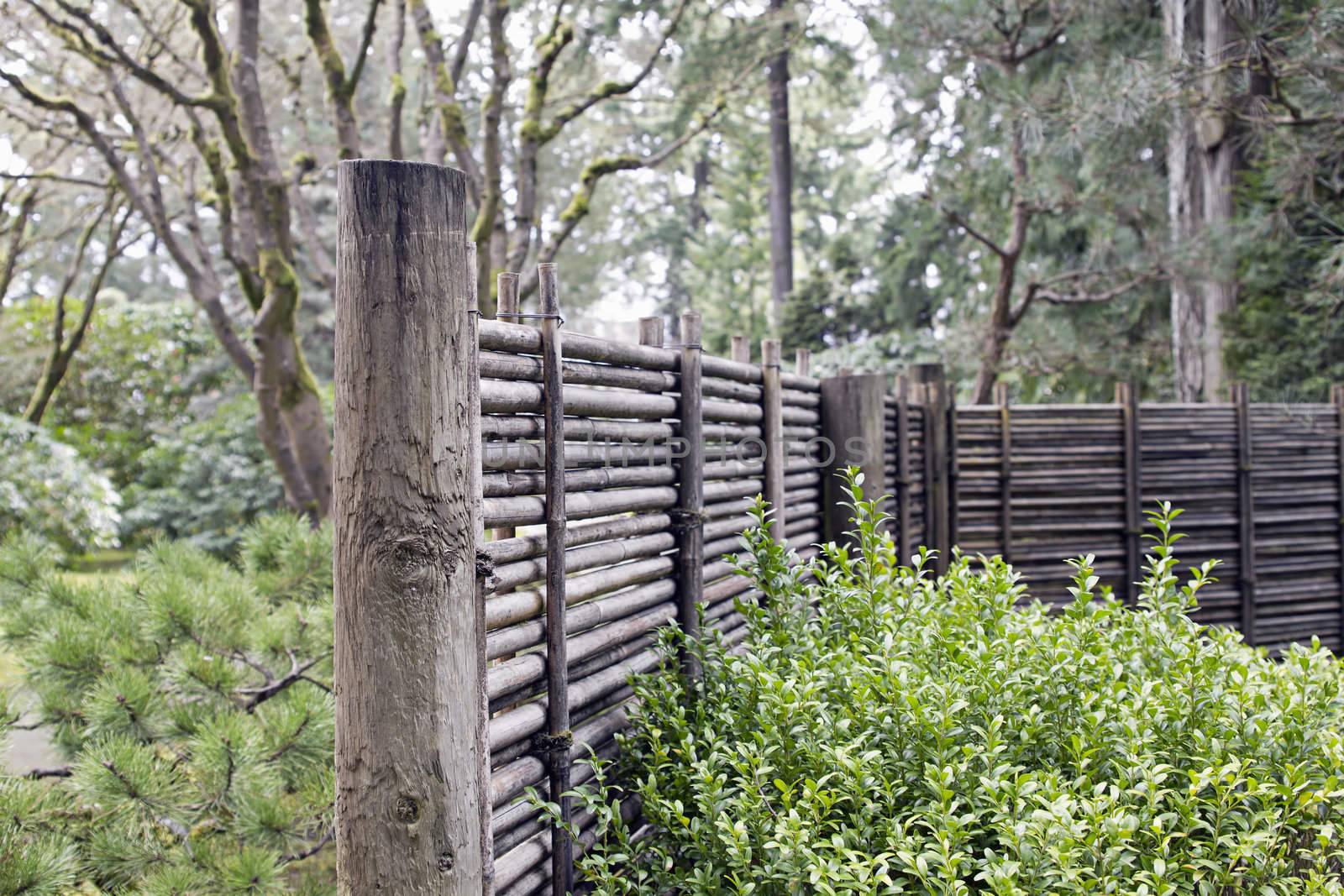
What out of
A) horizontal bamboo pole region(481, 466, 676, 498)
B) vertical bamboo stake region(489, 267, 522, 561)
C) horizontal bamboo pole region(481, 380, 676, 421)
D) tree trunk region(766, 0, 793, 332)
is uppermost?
tree trunk region(766, 0, 793, 332)

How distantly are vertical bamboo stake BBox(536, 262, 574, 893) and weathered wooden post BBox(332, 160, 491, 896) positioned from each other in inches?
17.9

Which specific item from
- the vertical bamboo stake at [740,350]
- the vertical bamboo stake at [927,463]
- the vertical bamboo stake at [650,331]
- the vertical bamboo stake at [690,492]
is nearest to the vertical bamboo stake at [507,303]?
the vertical bamboo stake at [650,331]

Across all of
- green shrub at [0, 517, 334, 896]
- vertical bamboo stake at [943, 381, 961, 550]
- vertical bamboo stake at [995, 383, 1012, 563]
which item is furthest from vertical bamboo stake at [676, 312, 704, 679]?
vertical bamboo stake at [995, 383, 1012, 563]

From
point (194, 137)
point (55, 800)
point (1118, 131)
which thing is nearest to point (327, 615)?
point (55, 800)

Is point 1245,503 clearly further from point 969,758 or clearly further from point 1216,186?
point 969,758

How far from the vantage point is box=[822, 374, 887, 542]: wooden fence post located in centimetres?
498

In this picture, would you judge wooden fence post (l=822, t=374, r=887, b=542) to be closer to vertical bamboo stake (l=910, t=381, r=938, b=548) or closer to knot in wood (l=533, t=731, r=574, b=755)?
vertical bamboo stake (l=910, t=381, r=938, b=548)

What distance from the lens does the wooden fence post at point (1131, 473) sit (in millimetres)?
6621

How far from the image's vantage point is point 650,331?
3.14 m

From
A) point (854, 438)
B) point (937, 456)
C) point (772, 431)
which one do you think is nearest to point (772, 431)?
point (772, 431)

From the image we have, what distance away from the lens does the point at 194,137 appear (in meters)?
6.32

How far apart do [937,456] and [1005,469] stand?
1.73ft

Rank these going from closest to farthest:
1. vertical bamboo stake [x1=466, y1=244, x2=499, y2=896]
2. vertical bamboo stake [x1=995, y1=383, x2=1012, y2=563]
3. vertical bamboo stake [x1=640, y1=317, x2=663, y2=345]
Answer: vertical bamboo stake [x1=466, y1=244, x2=499, y2=896] → vertical bamboo stake [x1=640, y1=317, x2=663, y2=345] → vertical bamboo stake [x1=995, y1=383, x2=1012, y2=563]

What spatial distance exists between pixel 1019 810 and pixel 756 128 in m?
19.8
